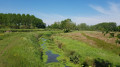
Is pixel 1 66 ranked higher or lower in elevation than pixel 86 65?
higher

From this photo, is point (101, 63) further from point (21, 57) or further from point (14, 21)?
point (14, 21)

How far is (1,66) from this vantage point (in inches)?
341

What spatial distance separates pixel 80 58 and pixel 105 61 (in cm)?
325

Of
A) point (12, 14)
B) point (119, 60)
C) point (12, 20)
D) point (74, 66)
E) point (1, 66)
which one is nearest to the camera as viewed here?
point (1, 66)

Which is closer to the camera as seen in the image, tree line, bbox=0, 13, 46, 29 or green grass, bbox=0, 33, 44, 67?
green grass, bbox=0, 33, 44, 67

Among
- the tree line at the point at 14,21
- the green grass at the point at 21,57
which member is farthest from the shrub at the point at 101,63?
the tree line at the point at 14,21

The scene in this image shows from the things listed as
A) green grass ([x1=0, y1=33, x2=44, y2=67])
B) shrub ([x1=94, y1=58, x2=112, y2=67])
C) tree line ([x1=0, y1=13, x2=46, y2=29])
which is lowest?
shrub ([x1=94, y1=58, x2=112, y2=67])

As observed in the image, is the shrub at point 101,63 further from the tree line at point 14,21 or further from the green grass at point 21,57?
the tree line at point 14,21

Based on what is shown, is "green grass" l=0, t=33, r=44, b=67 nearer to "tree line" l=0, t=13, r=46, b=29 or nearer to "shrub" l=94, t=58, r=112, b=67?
"shrub" l=94, t=58, r=112, b=67

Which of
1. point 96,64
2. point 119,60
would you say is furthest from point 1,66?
point 119,60

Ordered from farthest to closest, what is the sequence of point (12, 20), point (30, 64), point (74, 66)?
point (12, 20), point (74, 66), point (30, 64)

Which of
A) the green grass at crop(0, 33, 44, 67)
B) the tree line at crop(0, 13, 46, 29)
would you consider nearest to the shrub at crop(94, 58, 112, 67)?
the green grass at crop(0, 33, 44, 67)

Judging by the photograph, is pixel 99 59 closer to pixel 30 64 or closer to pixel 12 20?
pixel 30 64

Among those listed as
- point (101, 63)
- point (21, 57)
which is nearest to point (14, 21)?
point (21, 57)
